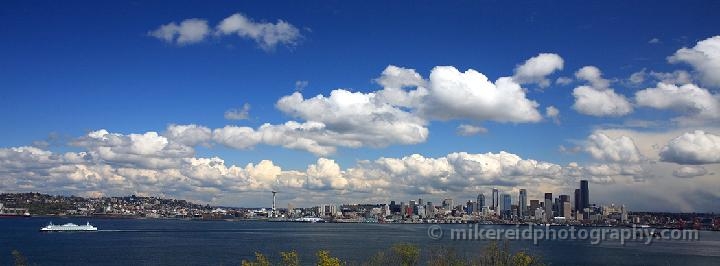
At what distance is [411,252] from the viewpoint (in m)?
42.8

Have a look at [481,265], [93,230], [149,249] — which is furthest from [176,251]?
[93,230]

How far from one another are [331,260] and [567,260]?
77.9 metres

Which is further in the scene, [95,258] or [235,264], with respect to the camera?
[95,258]

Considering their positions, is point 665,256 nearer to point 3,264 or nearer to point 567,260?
point 567,260

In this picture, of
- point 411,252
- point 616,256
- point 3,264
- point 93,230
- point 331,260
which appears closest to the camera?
point 331,260

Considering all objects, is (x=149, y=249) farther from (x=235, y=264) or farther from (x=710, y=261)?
(x=710, y=261)

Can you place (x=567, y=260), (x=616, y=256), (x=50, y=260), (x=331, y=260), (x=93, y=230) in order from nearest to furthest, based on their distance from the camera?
(x=331, y=260), (x=50, y=260), (x=567, y=260), (x=616, y=256), (x=93, y=230)

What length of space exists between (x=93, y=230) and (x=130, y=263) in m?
108

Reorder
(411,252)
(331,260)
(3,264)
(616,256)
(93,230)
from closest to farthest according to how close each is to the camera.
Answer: (331,260)
(411,252)
(3,264)
(616,256)
(93,230)

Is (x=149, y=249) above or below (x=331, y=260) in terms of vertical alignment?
below

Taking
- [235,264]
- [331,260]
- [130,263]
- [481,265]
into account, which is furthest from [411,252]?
[130,263]

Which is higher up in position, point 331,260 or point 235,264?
point 331,260

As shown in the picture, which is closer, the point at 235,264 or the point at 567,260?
the point at 235,264

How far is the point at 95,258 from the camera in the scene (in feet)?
281
